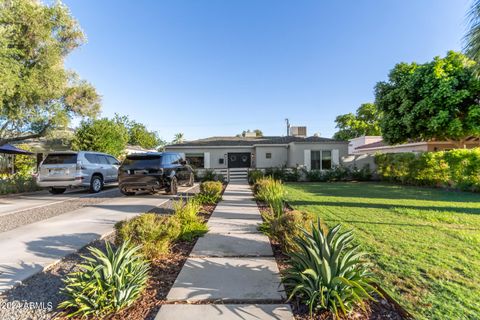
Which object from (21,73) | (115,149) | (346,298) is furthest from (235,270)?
(115,149)

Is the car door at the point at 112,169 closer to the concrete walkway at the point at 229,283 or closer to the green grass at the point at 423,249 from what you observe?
the green grass at the point at 423,249

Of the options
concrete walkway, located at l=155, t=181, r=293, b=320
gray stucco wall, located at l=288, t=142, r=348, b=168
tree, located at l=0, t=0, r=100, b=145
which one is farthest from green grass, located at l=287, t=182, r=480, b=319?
tree, located at l=0, t=0, r=100, b=145

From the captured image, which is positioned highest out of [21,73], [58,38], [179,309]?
[58,38]

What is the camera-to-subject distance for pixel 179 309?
102 inches

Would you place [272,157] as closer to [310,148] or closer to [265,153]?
[265,153]

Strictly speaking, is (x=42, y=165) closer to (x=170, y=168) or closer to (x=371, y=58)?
(x=170, y=168)

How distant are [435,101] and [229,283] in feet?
51.1

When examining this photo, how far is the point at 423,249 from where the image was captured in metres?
4.34

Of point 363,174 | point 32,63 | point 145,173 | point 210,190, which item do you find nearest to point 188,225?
point 210,190

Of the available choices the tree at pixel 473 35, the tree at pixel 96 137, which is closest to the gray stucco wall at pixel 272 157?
the tree at pixel 96 137

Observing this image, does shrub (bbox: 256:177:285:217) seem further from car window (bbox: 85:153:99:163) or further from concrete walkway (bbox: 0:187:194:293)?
car window (bbox: 85:153:99:163)

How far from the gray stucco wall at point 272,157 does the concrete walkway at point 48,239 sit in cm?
1461

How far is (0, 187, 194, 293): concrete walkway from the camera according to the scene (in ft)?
12.0

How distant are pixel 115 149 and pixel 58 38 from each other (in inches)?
305
